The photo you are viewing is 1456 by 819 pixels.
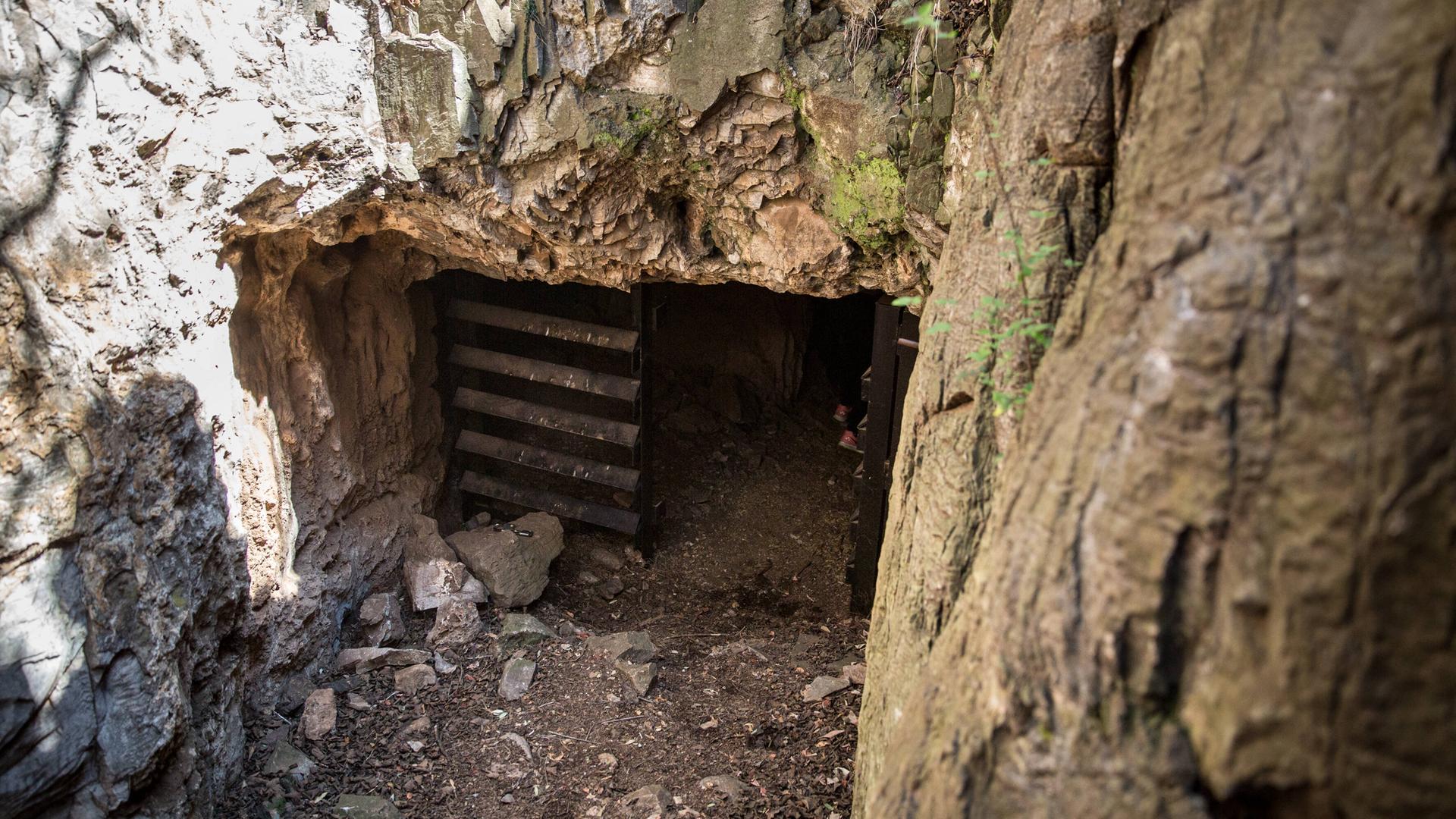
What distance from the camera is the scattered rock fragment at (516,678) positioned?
4.23 m

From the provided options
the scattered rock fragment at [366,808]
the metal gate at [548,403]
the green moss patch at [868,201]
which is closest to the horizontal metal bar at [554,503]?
the metal gate at [548,403]

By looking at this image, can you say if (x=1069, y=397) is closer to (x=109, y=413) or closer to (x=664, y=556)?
(x=109, y=413)

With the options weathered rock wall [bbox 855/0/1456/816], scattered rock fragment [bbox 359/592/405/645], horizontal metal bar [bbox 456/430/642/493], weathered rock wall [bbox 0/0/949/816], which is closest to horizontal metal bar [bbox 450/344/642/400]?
horizontal metal bar [bbox 456/430/642/493]

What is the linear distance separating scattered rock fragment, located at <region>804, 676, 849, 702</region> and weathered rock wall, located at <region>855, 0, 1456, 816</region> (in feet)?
7.44

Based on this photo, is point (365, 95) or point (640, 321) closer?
point (365, 95)

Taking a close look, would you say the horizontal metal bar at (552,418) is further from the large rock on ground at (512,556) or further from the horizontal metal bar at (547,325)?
the large rock on ground at (512,556)

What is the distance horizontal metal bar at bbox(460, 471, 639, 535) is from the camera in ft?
17.9

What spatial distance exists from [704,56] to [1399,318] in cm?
270

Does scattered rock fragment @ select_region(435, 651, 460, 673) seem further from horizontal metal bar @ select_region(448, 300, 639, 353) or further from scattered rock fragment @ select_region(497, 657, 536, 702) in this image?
horizontal metal bar @ select_region(448, 300, 639, 353)

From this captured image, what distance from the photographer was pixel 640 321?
505 cm

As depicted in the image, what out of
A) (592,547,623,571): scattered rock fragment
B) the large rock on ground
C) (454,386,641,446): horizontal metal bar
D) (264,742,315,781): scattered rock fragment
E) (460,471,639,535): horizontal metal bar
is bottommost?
(264,742,315,781): scattered rock fragment

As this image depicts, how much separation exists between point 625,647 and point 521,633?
547mm

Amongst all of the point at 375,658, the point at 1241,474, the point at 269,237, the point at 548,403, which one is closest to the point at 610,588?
Result: the point at 375,658

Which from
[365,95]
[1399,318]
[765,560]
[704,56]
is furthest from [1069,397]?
[765,560]
